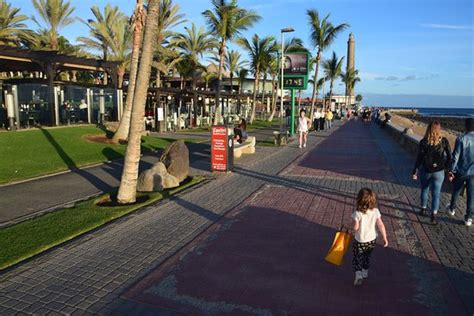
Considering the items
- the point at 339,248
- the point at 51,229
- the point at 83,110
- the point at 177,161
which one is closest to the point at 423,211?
the point at 339,248

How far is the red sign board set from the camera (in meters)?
11.7

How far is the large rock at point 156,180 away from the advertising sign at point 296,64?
56.9ft

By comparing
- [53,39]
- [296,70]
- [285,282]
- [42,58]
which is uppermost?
[53,39]

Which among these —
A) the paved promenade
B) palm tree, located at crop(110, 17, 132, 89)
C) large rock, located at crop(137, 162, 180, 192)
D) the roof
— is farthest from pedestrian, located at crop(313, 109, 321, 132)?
the paved promenade

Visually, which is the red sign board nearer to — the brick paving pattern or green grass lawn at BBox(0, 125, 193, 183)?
the brick paving pattern

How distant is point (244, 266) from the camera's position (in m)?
5.10

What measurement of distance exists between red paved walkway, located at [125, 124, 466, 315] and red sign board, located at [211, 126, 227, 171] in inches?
147

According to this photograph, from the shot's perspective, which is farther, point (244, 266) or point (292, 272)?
point (244, 266)

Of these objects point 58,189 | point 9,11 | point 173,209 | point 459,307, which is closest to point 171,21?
point 9,11

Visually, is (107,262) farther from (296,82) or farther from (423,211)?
(296,82)

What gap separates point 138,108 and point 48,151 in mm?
7474

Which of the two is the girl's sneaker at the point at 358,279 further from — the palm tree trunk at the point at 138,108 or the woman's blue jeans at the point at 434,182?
the palm tree trunk at the point at 138,108

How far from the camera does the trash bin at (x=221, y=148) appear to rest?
11.7m

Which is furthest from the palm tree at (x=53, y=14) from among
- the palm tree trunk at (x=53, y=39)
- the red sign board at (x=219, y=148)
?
the red sign board at (x=219, y=148)
